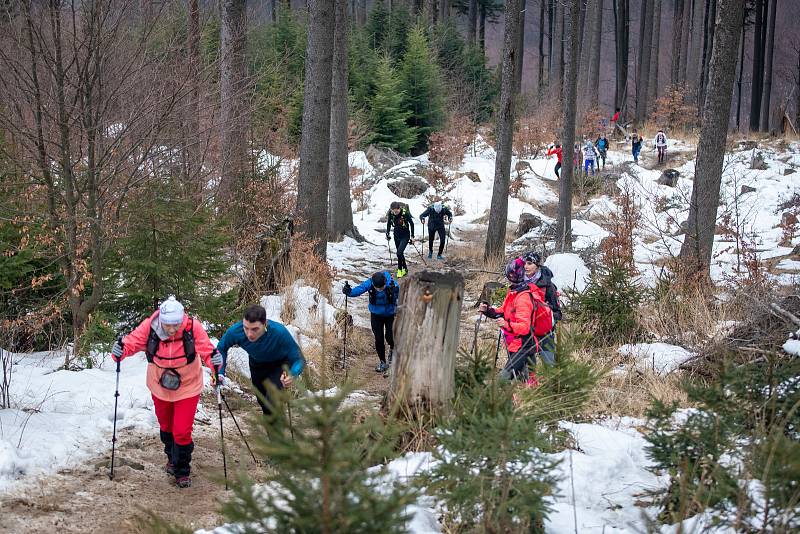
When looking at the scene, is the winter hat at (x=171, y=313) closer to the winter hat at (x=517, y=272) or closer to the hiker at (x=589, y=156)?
the winter hat at (x=517, y=272)

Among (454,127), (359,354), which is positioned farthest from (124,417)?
(454,127)

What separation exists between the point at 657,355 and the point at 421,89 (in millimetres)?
22203

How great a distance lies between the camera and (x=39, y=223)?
7461 millimetres

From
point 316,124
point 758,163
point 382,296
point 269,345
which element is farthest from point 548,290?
point 758,163

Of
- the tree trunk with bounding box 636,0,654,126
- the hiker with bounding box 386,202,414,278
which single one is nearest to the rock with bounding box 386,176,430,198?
the hiker with bounding box 386,202,414,278

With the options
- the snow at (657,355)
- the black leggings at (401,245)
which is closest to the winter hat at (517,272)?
the snow at (657,355)

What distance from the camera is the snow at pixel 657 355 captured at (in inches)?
303

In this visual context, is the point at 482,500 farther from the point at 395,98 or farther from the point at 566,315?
the point at 395,98

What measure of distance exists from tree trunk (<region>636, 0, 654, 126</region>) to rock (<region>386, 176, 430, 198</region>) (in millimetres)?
15580

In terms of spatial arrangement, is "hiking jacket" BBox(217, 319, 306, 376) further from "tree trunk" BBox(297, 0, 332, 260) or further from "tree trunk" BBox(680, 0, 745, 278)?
"tree trunk" BBox(680, 0, 745, 278)

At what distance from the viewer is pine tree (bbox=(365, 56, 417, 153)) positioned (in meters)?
26.5

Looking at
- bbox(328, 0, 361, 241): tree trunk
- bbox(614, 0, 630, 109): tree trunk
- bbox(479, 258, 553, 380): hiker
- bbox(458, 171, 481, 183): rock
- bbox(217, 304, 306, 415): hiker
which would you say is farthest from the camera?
bbox(614, 0, 630, 109): tree trunk

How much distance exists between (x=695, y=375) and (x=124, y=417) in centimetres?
535

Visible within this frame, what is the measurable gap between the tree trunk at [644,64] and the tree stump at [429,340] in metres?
32.1
